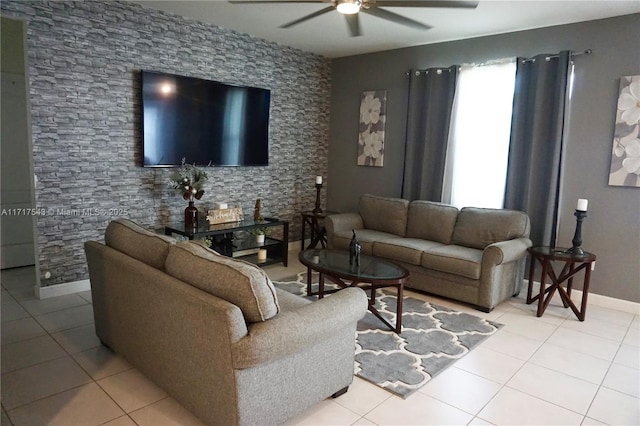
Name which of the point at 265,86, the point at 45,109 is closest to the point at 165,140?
the point at 45,109

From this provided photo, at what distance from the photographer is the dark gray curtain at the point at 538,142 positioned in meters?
4.10

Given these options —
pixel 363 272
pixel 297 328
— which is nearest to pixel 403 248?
pixel 363 272

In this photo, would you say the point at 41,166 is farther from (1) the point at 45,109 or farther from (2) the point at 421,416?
(2) the point at 421,416

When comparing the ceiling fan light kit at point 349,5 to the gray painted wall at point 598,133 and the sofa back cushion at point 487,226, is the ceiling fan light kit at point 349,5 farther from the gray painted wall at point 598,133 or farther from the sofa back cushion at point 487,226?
the sofa back cushion at point 487,226

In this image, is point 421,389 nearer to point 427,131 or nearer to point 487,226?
point 487,226

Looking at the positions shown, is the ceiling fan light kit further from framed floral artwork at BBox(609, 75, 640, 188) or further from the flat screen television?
framed floral artwork at BBox(609, 75, 640, 188)

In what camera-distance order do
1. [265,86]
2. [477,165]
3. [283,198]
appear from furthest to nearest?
[283,198], [265,86], [477,165]

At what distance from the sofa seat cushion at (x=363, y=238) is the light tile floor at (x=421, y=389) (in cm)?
156

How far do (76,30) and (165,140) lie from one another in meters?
1.19

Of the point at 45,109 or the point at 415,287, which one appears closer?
the point at 45,109

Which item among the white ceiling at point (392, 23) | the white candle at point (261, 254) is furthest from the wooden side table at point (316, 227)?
the white ceiling at point (392, 23)

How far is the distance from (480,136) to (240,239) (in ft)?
9.96

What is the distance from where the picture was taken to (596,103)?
3932 millimetres

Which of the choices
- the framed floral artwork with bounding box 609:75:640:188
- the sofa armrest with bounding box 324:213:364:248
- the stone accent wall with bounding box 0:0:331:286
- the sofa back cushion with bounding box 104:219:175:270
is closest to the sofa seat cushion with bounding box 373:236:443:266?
the sofa armrest with bounding box 324:213:364:248
